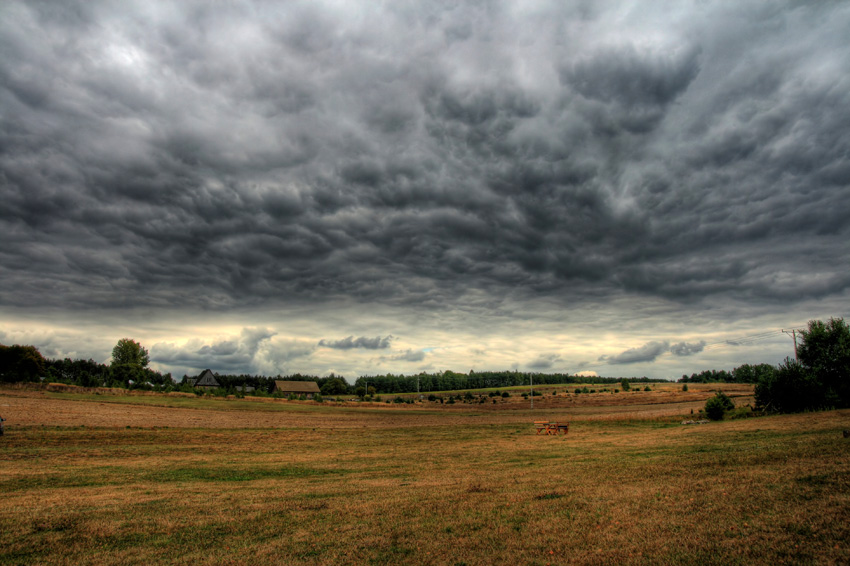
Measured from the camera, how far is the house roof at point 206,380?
179738mm

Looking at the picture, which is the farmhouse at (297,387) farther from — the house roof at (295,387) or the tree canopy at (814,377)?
the tree canopy at (814,377)

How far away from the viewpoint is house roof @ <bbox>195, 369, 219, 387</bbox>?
590 ft

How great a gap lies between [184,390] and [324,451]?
123001mm

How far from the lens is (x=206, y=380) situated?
18212 cm

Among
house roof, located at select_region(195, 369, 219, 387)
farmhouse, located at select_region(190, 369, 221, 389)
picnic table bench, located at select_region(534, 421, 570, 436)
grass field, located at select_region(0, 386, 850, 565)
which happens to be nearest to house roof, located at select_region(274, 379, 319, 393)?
farmhouse, located at select_region(190, 369, 221, 389)

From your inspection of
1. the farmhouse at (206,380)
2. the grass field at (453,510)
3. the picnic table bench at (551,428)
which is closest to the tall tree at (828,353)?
the picnic table bench at (551,428)

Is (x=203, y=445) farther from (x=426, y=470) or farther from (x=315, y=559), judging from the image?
(x=315, y=559)

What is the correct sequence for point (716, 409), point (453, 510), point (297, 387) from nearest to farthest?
point (453, 510)
point (716, 409)
point (297, 387)

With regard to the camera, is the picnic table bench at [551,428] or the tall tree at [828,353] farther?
the tall tree at [828,353]

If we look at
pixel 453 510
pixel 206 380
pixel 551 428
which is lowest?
pixel 206 380

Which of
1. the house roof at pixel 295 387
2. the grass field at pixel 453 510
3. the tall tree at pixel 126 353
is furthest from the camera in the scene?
the house roof at pixel 295 387

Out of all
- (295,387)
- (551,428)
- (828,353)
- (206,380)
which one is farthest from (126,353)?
(828,353)

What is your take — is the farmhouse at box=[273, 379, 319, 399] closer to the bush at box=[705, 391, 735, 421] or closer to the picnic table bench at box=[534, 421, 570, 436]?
the picnic table bench at box=[534, 421, 570, 436]

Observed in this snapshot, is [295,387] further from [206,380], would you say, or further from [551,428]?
[551,428]
